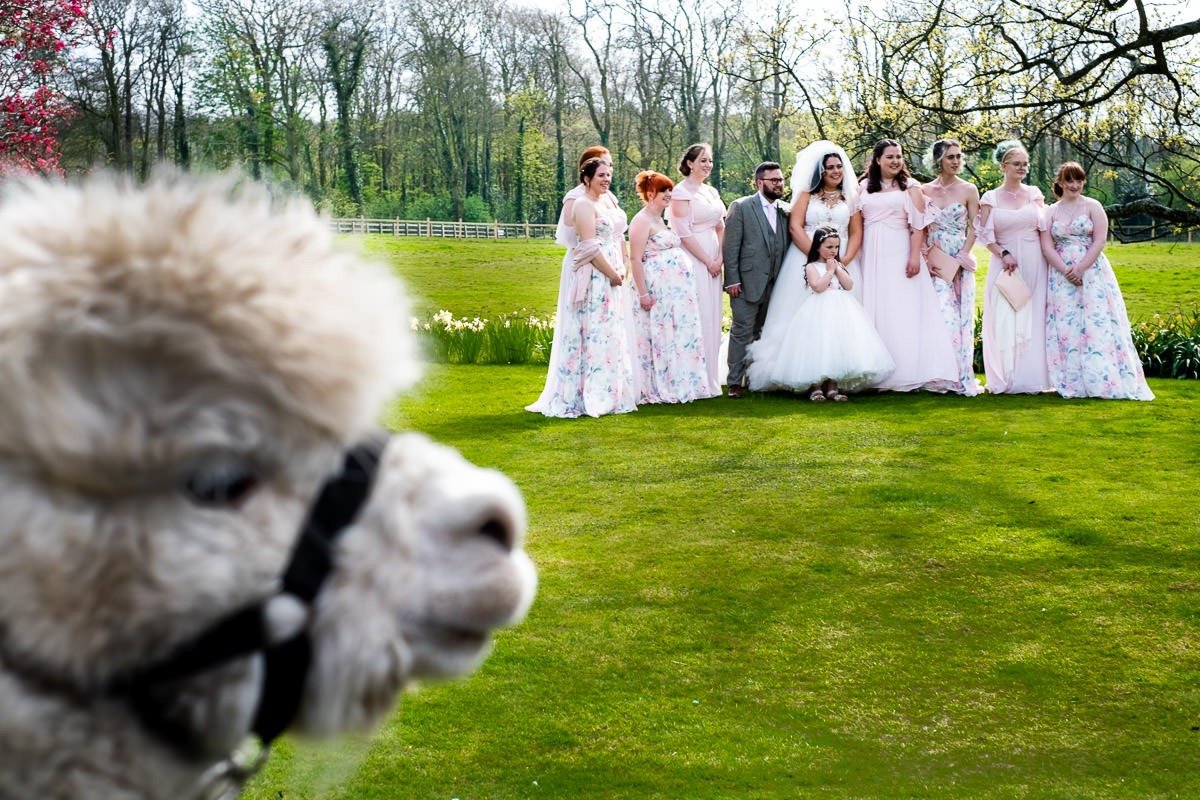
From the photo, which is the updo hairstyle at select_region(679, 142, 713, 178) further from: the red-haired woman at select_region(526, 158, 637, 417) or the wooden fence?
the wooden fence

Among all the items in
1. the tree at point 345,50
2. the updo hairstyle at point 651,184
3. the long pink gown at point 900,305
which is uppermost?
the tree at point 345,50

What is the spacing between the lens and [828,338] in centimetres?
1051

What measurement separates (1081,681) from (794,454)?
3908 mm

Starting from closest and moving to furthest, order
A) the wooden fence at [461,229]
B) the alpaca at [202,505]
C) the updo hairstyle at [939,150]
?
the alpaca at [202,505], the updo hairstyle at [939,150], the wooden fence at [461,229]

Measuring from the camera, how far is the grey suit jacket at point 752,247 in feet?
35.8

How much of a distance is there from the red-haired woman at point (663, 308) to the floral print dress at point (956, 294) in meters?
2.38

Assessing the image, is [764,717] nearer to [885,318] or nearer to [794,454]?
[794,454]

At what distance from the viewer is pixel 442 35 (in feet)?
111

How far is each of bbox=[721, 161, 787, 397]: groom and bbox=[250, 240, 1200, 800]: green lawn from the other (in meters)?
2.61

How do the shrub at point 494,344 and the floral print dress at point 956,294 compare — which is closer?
the floral print dress at point 956,294

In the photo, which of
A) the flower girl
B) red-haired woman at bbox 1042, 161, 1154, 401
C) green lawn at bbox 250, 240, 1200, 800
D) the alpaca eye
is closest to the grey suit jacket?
the flower girl

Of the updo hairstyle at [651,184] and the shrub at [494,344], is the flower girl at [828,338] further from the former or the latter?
the shrub at [494,344]

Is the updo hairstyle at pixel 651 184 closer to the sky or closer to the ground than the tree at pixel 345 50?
closer to the ground

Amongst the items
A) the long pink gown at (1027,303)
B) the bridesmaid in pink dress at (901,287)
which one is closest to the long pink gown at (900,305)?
the bridesmaid in pink dress at (901,287)
